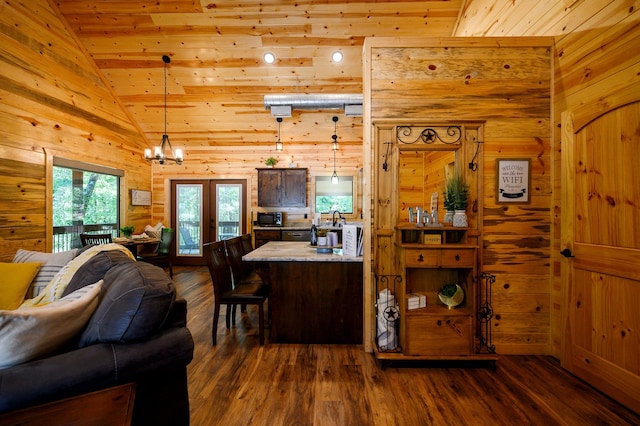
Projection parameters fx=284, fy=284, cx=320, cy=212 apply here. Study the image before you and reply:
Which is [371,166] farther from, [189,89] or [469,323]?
[189,89]

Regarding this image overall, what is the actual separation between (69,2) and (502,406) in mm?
6521

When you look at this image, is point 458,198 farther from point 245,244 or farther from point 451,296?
point 245,244

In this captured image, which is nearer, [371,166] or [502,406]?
[502,406]

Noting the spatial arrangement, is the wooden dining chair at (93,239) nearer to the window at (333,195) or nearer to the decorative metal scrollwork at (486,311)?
the window at (333,195)

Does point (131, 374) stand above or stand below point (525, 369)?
above

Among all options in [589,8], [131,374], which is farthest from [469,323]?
[589,8]

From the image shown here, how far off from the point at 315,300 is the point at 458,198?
1.61 meters

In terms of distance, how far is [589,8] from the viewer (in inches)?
84.8

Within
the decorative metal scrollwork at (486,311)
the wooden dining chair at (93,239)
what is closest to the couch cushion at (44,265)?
the wooden dining chair at (93,239)

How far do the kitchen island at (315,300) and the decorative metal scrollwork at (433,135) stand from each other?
4.04 feet

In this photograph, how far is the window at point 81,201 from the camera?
4410mm

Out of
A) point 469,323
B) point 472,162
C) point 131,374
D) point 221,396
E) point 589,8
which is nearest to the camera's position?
point 131,374

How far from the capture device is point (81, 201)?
4.90 m

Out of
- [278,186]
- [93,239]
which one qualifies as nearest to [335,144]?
[278,186]
